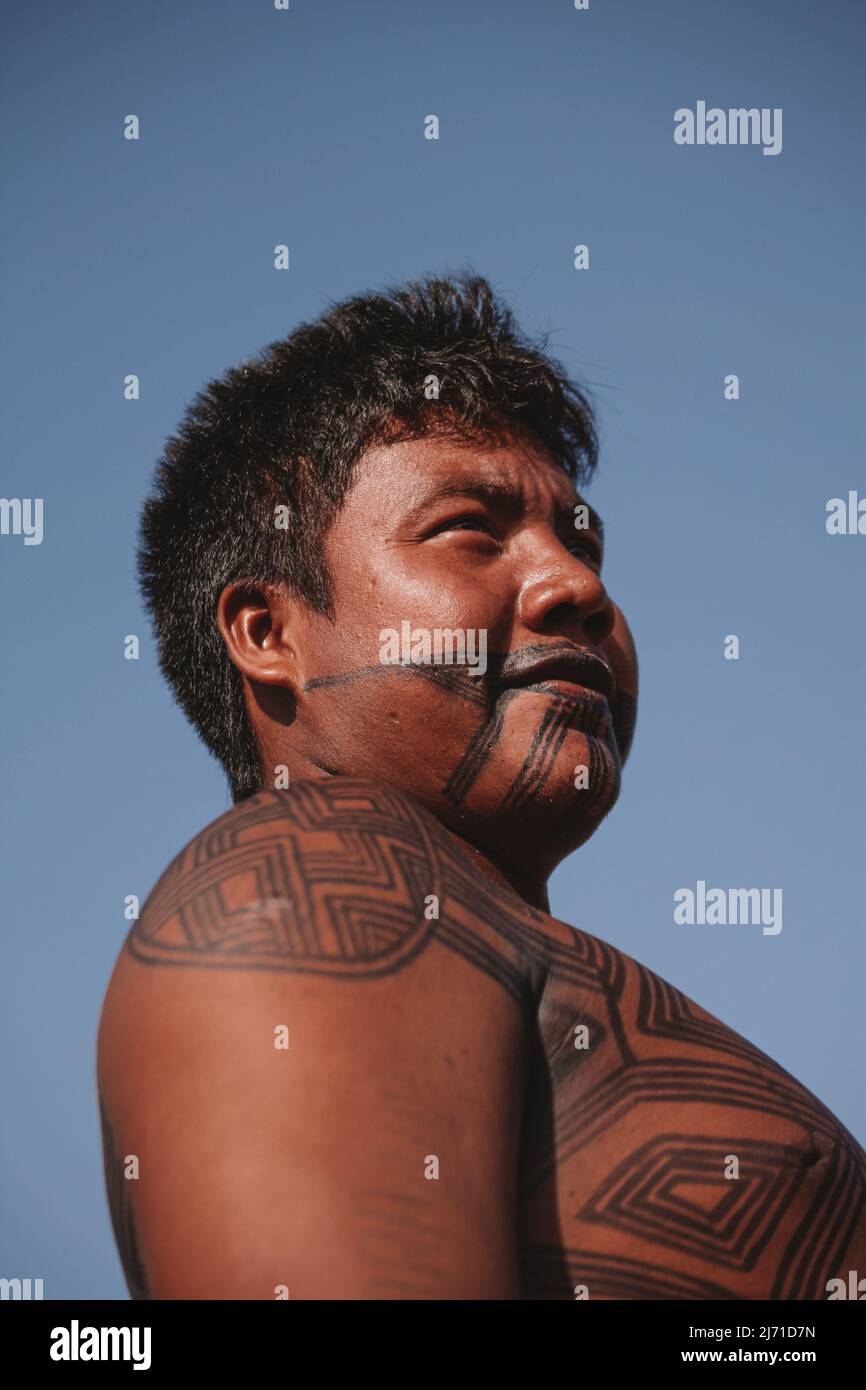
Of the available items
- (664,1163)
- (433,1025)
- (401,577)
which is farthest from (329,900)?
(401,577)

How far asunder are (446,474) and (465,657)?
565mm

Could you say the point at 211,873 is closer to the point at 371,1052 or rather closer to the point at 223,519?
the point at 371,1052

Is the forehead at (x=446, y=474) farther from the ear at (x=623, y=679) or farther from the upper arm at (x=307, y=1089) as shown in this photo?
the upper arm at (x=307, y=1089)

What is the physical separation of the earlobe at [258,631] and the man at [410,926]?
1 centimetres

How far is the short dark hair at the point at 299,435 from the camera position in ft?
13.3

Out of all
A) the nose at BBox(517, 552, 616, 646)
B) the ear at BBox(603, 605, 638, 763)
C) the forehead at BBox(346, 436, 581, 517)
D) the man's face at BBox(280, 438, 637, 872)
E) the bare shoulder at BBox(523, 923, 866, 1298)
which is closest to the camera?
the bare shoulder at BBox(523, 923, 866, 1298)

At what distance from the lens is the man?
8.08ft

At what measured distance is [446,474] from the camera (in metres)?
3.87

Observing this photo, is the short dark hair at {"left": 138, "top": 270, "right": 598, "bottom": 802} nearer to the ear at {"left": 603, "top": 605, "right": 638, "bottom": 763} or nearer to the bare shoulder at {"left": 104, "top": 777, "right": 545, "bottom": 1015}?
the ear at {"left": 603, "top": 605, "right": 638, "bottom": 763}

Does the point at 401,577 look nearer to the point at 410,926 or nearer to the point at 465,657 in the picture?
the point at 465,657

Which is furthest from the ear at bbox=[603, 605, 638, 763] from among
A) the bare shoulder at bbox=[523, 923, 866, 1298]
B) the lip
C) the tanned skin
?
the bare shoulder at bbox=[523, 923, 866, 1298]

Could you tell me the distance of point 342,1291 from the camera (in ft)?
7.57
